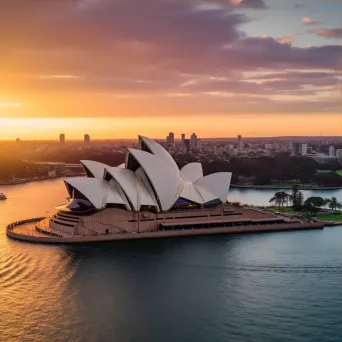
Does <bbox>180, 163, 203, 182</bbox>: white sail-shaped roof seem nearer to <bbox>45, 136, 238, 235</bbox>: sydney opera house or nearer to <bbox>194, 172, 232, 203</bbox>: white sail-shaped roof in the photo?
<bbox>194, 172, 232, 203</bbox>: white sail-shaped roof

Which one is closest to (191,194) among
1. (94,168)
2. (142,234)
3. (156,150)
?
(156,150)

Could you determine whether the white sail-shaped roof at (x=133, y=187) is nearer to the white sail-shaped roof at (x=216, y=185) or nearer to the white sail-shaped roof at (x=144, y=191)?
the white sail-shaped roof at (x=144, y=191)

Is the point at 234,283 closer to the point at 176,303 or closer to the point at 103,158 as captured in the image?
the point at 176,303

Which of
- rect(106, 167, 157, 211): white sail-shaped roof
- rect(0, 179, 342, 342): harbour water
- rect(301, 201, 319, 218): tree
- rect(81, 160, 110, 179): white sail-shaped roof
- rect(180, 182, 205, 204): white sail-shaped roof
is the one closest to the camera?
rect(0, 179, 342, 342): harbour water

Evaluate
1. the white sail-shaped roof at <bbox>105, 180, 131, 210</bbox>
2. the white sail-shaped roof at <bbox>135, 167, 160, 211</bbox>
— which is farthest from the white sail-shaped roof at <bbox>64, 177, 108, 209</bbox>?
the white sail-shaped roof at <bbox>135, 167, 160, 211</bbox>

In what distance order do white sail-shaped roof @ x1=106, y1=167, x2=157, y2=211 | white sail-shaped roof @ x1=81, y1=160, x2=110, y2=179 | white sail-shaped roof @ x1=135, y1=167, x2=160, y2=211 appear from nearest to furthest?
white sail-shaped roof @ x1=106, y1=167, x2=157, y2=211 → white sail-shaped roof @ x1=135, y1=167, x2=160, y2=211 → white sail-shaped roof @ x1=81, y1=160, x2=110, y2=179

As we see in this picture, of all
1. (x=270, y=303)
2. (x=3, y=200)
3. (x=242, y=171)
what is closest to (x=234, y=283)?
(x=270, y=303)

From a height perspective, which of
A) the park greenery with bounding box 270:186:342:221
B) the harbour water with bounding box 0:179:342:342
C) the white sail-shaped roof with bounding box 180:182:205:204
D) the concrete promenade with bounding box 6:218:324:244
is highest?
the white sail-shaped roof with bounding box 180:182:205:204
